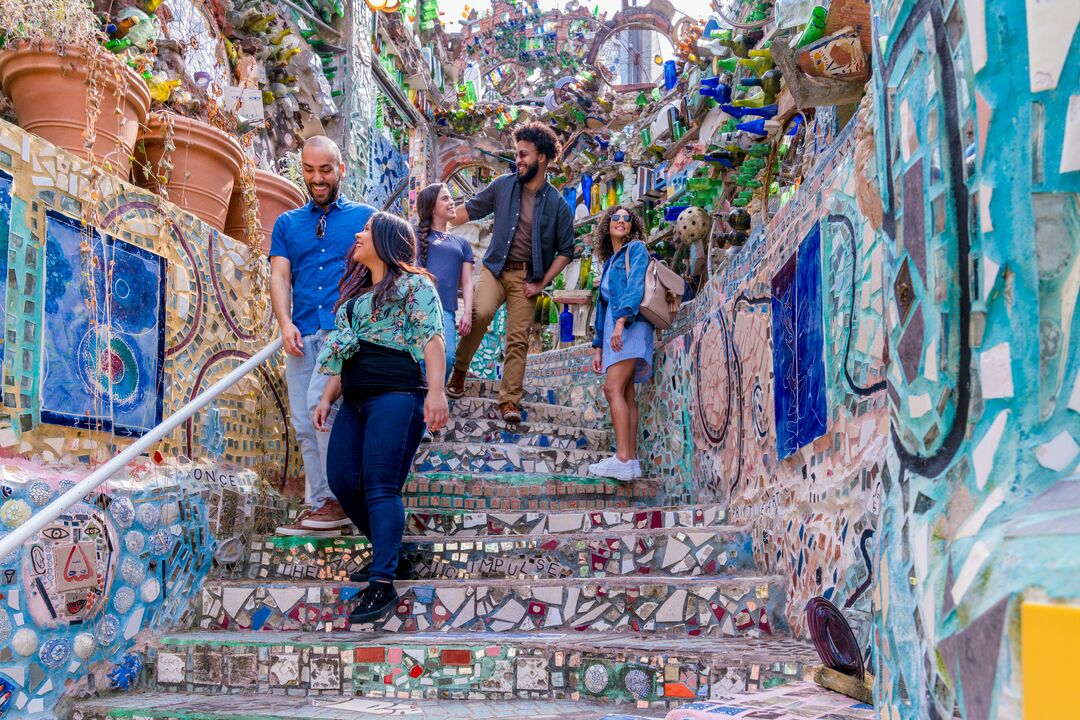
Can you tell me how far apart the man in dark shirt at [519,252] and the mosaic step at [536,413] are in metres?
0.14

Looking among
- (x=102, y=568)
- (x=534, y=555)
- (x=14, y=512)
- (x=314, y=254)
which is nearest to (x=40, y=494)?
(x=14, y=512)

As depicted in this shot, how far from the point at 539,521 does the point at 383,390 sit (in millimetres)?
1111

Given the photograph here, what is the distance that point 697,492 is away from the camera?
459 centimetres

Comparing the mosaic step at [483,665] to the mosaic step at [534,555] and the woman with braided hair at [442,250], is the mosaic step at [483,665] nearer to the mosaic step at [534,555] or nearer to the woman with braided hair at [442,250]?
the mosaic step at [534,555]

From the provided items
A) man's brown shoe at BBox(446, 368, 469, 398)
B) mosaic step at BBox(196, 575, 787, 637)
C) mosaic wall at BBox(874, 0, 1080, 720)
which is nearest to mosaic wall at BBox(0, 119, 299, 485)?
mosaic step at BBox(196, 575, 787, 637)

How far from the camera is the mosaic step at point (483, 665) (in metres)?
2.54

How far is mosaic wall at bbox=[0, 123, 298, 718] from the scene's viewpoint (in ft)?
8.93

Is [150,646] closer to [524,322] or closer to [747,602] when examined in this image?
[747,602]

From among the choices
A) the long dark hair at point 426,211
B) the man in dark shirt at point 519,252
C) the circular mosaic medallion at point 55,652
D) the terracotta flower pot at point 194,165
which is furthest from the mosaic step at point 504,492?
the circular mosaic medallion at point 55,652

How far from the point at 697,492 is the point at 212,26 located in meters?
4.94

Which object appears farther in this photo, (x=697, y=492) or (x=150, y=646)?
(x=697, y=492)

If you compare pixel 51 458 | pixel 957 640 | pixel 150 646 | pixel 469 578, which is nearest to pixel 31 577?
pixel 51 458

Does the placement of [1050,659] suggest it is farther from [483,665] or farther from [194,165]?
[194,165]

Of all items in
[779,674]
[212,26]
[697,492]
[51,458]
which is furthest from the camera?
[212,26]
